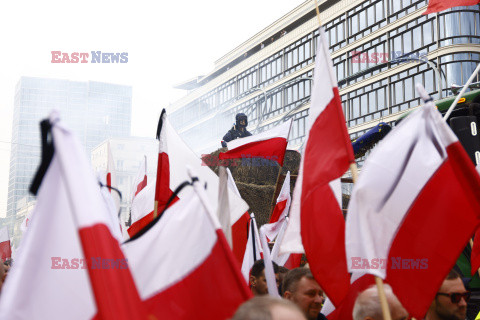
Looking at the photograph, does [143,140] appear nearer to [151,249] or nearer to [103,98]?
[103,98]

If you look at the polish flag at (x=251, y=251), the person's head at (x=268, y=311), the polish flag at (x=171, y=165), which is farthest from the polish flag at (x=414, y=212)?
the polish flag at (x=251, y=251)

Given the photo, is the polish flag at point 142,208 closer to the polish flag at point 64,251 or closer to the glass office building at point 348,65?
the polish flag at point 64,251

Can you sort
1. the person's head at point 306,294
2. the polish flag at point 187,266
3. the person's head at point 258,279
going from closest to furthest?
the polish flag at point 187,266
the person's head at point 306,294
the person's head at point 258,279

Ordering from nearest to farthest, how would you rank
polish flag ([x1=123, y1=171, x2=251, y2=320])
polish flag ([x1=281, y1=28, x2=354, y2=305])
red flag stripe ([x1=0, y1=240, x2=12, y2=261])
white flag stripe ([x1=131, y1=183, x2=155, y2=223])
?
polish flag ([x1=123, y1=171, x2=251, y2=320])
polish flag ([x1=281, y1=28, x2=354, y2=305])
white flag stripe ([x1=131, y1=183, x2=155, y2=223])
red flag stripe ([x1=0, y1=240, x2=12, y2=261])

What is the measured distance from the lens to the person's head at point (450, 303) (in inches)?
158

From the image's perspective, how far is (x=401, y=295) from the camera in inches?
141

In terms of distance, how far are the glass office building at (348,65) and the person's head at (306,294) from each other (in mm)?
20298

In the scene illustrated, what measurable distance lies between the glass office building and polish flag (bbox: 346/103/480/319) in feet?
68.4

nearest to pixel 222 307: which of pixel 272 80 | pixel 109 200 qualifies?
pixel 109 200

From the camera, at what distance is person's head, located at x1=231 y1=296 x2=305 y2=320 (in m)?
1.89

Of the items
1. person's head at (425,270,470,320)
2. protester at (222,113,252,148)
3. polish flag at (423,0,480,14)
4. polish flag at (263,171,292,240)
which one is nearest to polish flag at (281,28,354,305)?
person's head at (425,270,470,320)

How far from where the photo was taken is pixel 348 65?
118ft

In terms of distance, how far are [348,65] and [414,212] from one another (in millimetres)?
32998

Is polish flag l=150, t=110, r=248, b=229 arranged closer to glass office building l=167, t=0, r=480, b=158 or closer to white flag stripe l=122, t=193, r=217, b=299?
white flag stripe l=122, t=193, r=217, b=299
